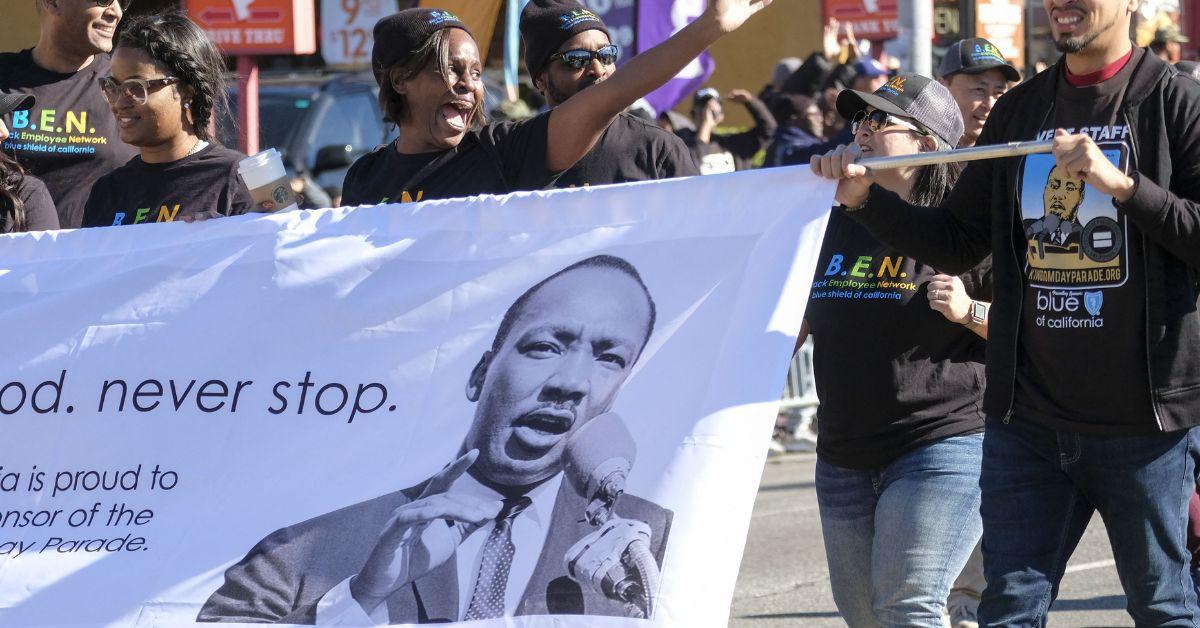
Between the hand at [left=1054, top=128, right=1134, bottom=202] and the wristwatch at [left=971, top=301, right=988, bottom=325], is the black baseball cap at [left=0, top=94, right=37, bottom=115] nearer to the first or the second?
the wristwatch at [left=971, top=301, right=988, bottom=325]

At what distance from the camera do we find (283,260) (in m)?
3.93

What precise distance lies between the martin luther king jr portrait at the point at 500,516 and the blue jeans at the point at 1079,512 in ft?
2.75

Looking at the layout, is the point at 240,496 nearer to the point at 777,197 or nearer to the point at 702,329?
the point at 702,329

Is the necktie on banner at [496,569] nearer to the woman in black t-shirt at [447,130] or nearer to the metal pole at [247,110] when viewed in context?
the woman in black t-shirt at [447,130]

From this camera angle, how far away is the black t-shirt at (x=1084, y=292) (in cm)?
341

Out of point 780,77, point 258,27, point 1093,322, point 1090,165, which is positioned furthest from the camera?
point 780,77

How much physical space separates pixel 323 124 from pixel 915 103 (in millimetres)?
9484

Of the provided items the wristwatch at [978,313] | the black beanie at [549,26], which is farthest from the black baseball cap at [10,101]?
the wristwatch at [978,313]

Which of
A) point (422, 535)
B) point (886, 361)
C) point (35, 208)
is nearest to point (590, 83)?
point (886, 361)

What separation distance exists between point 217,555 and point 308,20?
5.86 m

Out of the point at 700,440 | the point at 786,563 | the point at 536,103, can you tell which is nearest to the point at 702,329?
the point at 700,440

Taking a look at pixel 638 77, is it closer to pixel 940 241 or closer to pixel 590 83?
pixel 940 241

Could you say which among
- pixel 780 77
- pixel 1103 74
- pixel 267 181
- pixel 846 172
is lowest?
pixel 780 77

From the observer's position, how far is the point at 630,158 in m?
4.67
